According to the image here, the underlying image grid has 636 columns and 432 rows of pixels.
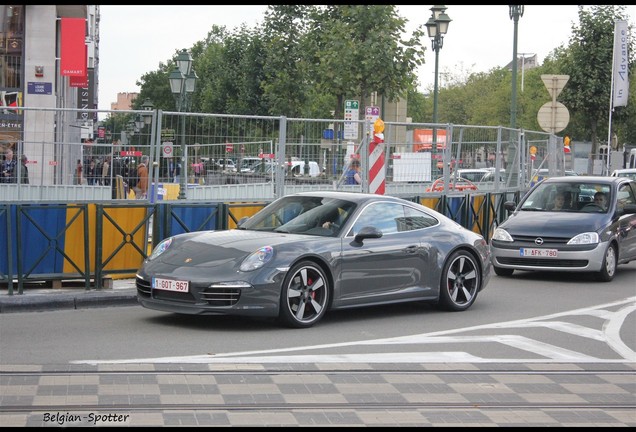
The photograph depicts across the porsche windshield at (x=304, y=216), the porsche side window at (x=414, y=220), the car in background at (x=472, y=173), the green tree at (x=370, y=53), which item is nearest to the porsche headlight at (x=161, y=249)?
the porsche windshield at (x=304, y=216)

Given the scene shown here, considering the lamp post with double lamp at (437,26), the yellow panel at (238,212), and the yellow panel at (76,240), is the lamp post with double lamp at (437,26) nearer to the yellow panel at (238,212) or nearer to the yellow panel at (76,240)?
the yellow panel at (238,212)

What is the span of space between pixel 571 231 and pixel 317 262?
20.0ft

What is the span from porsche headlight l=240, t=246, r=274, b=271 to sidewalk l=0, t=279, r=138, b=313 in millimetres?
2627

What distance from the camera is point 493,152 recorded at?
→ 2173cm

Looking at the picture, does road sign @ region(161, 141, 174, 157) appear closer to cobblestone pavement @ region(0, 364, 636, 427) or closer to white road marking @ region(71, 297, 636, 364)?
white road marking @ region(71, 297, 636, 364)

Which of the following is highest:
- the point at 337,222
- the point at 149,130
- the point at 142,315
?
the point at 149,130

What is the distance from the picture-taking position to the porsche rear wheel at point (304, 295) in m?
10.5

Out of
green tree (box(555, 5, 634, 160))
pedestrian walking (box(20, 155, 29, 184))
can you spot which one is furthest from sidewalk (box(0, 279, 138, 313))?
green tree (box(555, 5, 634, 160))

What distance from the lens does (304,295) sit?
10.7m

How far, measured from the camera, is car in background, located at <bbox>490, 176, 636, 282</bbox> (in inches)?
615

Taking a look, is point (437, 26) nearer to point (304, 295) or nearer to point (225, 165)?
point (225, 165)

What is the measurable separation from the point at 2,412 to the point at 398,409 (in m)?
2.53

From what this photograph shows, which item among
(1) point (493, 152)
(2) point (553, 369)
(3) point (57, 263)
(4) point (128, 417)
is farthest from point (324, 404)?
(1) point (493, 152)

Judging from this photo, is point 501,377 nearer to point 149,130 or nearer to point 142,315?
point 142,315
